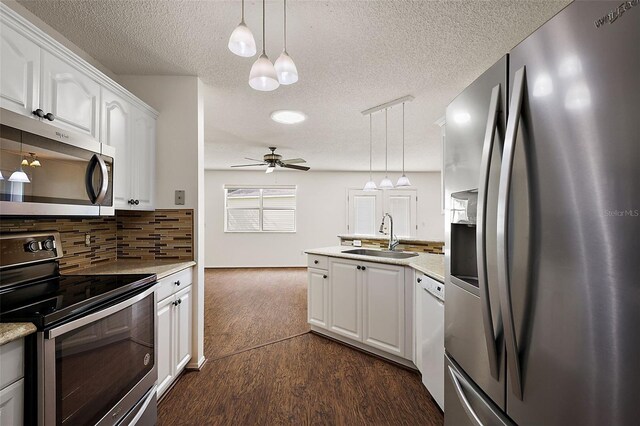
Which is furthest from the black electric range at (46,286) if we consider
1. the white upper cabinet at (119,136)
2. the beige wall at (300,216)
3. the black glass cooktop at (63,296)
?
the beige wall at (300,216)

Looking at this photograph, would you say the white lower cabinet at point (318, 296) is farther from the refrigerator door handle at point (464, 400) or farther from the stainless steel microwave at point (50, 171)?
the stainless steel microwave at point (50, 171)

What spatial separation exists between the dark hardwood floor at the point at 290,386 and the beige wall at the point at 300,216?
3768 millimetres

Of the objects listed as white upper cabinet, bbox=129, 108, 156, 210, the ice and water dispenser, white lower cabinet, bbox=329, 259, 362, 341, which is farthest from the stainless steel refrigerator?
white upper cabinet, bbox=129, 108, 156, 210

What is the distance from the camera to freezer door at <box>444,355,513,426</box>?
934 millimetres

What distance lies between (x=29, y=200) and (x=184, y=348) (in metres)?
1.49

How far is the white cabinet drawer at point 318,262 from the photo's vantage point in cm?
292

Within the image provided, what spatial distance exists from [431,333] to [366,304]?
773mm

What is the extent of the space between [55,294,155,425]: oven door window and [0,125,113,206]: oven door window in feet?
2.08

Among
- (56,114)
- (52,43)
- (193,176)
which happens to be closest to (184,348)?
(193,176)

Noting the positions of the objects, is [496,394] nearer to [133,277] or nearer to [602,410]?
[602,410]

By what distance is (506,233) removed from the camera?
799mm

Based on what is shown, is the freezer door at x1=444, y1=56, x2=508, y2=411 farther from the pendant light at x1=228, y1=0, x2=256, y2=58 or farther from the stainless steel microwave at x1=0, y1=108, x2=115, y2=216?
→ the stainless steel microwave at x1=0, y1=108, x2=115, y2=216

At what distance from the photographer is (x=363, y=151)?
514cm

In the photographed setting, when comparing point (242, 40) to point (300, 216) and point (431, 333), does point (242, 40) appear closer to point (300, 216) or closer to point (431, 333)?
point (431, 333)
